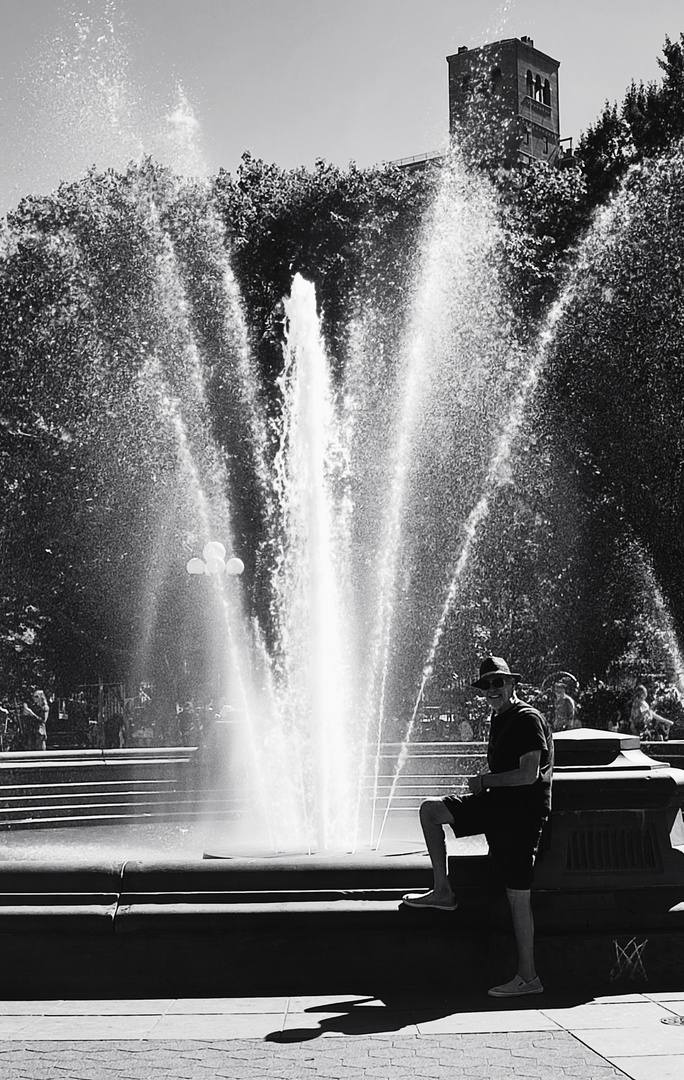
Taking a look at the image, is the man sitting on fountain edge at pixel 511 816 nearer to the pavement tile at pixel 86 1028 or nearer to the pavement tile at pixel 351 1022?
the pavement tile at pixel 351 1022

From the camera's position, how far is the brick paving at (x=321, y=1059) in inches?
195

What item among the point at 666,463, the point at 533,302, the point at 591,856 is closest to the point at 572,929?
the point at 591,856

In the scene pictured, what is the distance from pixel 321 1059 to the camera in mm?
5207

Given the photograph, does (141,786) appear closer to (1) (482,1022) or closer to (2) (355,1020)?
(2) (355,1020)

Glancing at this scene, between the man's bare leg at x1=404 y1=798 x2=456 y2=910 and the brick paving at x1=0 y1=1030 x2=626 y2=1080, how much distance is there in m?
0.97

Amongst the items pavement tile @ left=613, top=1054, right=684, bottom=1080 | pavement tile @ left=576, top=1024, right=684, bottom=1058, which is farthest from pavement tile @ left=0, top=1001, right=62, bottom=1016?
pavement tile @ left=613, top=1054, right=684, bottom=1080

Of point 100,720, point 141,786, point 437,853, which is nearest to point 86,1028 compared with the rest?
point 437,853

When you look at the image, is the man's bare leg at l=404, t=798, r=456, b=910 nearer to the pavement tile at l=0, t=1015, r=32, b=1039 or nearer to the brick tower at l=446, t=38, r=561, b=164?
the pavement tile at l=0, t=1015, r=32, b=1039

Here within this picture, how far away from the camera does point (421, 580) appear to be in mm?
28734

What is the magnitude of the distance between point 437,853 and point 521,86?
87.4 metres

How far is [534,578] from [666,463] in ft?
11.9

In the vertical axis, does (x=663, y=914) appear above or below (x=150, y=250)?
below

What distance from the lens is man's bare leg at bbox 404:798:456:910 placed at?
645 centimetres

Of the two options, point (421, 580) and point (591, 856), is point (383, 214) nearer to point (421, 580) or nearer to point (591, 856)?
point (421, 580)
